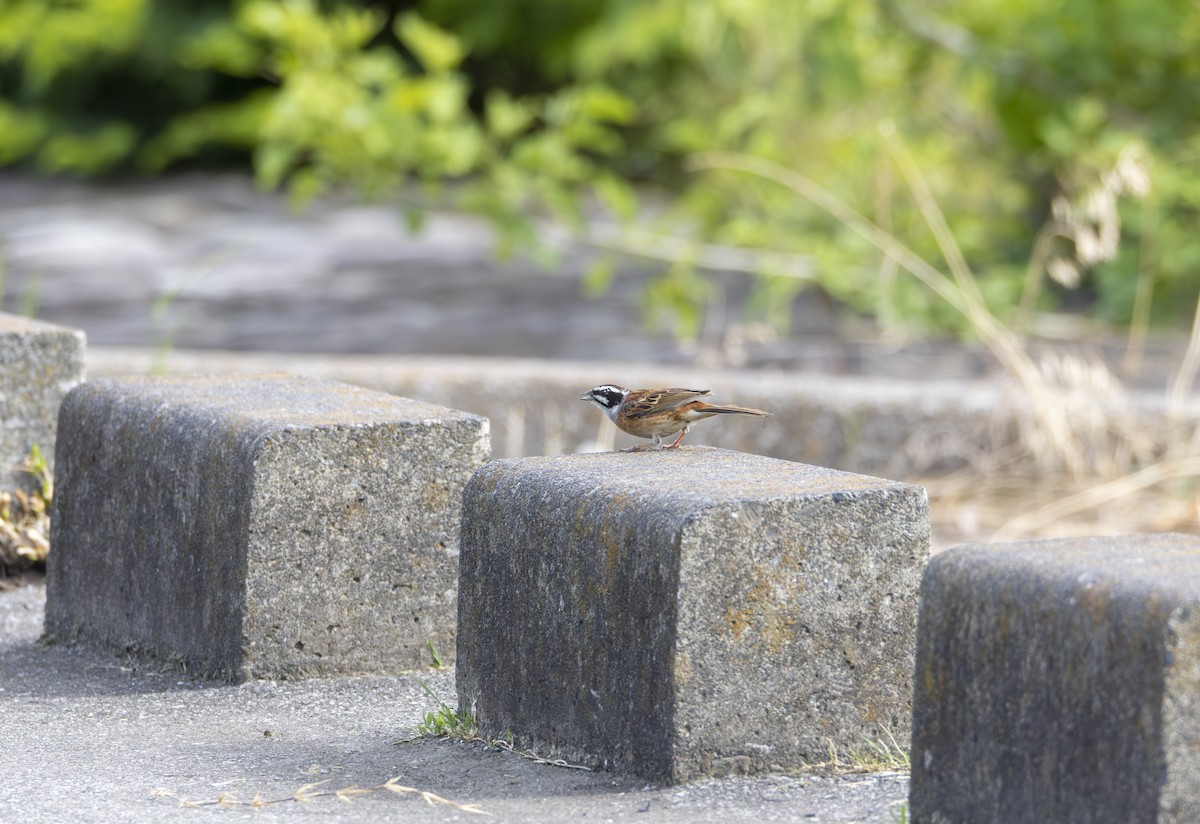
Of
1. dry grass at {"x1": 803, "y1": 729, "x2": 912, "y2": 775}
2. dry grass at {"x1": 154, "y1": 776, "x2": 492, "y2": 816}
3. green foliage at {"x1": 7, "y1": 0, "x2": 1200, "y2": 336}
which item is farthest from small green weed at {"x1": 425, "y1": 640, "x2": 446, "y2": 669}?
green foliage at {"x1": 7, "y1": 0, "x2": 1200, "y2": 336}

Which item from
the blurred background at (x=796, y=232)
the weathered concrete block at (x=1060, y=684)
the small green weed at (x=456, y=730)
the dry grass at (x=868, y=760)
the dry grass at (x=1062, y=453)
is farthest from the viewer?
the blurred background at (x=796, y=232)

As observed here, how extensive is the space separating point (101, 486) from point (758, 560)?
1.77 m

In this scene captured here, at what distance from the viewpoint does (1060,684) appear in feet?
7.76

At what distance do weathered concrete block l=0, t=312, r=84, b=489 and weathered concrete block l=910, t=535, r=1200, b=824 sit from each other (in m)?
2.83

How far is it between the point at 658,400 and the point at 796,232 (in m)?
6.07

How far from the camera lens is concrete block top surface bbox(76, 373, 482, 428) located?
3.63 metres

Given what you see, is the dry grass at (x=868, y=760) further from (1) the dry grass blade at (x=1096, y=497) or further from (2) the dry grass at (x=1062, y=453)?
(2) the dry grass at (x=1062, y=453)

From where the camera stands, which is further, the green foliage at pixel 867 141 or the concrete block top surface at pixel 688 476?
the green foliage at pixel 867 141

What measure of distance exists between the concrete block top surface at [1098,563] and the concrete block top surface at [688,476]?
0.39 m

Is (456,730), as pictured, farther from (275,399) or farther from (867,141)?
(867,141)

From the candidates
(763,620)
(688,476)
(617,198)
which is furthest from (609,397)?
(617,198)

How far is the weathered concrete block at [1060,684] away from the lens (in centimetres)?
224

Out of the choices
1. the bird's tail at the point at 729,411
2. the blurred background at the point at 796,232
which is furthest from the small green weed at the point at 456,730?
the blurred background at the point at 796,232

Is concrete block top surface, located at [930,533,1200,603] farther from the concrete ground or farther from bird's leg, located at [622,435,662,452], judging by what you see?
bird's leg, located at [622,435,662,452]
